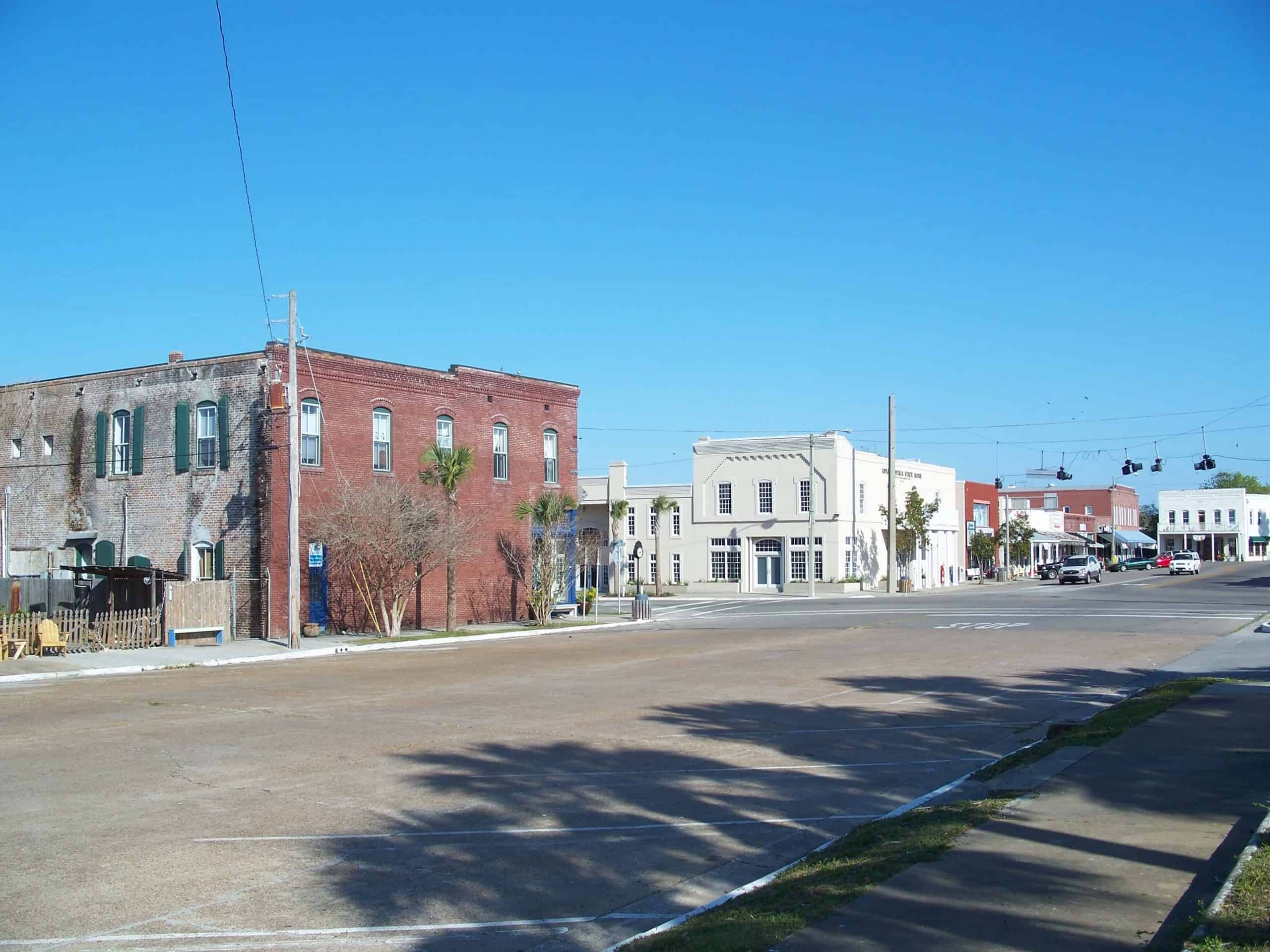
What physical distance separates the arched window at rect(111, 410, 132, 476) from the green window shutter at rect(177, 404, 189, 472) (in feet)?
8.77

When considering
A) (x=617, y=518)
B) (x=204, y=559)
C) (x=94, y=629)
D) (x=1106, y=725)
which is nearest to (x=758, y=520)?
(x=617, y=518)

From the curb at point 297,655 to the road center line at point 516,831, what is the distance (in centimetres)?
1703

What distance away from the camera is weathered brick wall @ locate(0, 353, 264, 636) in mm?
34719

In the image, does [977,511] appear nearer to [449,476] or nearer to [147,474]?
[449,476]

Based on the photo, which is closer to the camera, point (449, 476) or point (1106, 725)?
point (1106, 725)

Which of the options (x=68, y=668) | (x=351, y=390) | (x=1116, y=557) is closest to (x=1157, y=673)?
(x=68, y=668)

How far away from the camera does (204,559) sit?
3572 centimetres

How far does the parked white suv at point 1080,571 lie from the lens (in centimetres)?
7619

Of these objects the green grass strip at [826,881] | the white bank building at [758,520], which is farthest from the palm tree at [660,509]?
the green grass strip at [826,881]

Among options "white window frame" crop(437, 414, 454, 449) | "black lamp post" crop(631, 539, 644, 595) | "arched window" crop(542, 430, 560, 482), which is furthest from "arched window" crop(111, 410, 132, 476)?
"black lamp post" crop(631, 539, 644, 595)

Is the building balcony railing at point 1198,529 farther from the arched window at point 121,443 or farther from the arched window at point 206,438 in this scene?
the arched window at point 121,443

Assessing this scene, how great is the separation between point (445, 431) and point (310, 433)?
6107mm

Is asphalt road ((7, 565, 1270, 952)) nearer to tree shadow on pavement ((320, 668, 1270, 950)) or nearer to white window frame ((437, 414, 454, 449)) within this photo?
tree shadow on pavement ((320, 668, 1270, 950))

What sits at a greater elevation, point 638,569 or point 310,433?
point 310,433
